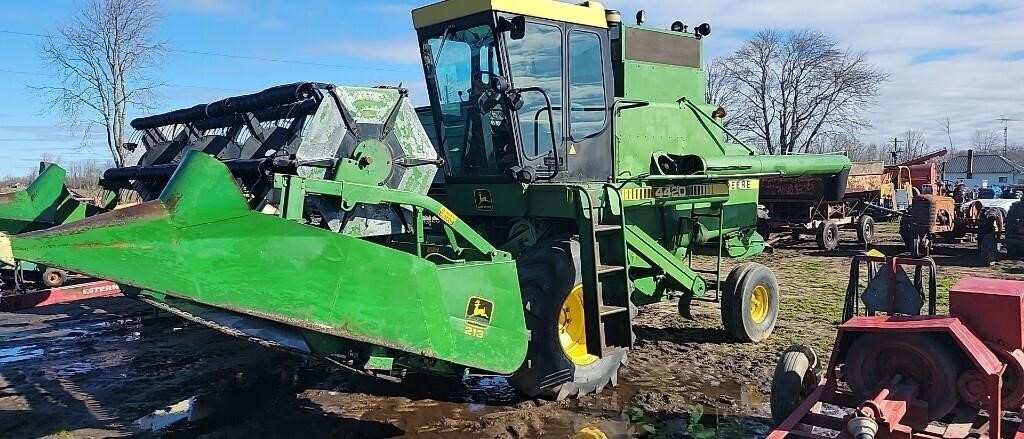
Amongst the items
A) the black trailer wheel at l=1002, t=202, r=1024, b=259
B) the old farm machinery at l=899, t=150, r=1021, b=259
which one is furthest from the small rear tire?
the black trailer wheel at l=1002, t=202, r=1024, b=259

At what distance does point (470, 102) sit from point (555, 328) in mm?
2301

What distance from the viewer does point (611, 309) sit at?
5652mm

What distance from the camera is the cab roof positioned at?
237 inches

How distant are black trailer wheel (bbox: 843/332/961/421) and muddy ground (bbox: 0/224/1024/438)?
1.14 meters

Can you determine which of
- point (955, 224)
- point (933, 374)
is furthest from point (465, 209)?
point (955, 224)

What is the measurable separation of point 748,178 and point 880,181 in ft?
43.6

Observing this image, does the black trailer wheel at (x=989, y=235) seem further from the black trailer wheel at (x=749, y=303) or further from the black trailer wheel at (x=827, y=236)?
the black trailer wheel at (x=749, y=303)

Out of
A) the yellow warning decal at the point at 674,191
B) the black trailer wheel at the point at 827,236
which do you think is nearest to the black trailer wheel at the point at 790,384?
the yellow warning decal at the point at 674,191

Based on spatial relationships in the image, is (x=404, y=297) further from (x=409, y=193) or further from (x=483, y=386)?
(x=483, y=386)

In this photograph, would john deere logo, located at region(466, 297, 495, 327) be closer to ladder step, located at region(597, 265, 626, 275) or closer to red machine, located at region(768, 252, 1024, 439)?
ladder step, located at region(597, 265, 626, 275)

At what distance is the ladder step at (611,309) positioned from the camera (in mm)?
5553

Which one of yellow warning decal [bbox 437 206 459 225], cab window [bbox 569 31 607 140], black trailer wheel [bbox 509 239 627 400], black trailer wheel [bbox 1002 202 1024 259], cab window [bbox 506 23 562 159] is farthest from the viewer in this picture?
black trailer wheel [bbox 1002 202 1024 259]

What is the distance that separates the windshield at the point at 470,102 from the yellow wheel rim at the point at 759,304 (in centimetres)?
336

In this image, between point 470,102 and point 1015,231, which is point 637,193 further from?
point 1015,231
